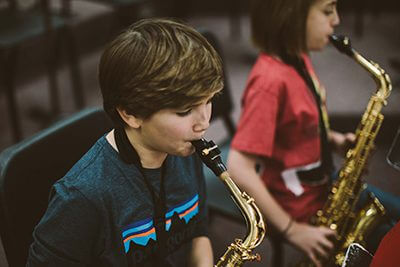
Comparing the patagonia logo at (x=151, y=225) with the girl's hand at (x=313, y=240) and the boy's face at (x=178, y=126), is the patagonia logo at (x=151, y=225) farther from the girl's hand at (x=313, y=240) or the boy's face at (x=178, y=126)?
the girl's hand at (x=313, y=240)

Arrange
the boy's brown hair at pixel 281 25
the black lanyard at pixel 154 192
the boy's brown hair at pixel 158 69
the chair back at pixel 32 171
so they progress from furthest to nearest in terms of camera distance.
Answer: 1. the boy's brown hair at pixel 281 25
2. the chair back at pixel 32 171
3. the black lanyard at pixel 154 192
4. the boy's brown hair at pixel 158 69

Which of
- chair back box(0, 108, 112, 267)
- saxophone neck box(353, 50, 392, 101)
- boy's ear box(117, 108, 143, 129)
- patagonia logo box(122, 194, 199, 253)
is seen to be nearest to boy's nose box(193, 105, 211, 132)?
boy's ear box(117, 108, 143, 129)

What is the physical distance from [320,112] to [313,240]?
417 mm

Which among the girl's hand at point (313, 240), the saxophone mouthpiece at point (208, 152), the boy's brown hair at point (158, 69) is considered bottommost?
the girl's hand at point (313, 240)

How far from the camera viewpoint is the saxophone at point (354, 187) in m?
1.73

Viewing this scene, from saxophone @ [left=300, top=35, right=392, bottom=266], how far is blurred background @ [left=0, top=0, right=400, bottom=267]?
1.19 feet

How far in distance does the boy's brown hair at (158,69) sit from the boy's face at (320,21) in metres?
0.63

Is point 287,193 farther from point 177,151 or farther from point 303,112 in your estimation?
point 177,151

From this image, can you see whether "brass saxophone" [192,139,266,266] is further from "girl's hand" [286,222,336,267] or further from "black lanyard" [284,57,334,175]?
"black lanyard" [284,57,334,175]

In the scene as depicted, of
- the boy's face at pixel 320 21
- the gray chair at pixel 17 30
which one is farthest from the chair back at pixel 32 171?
the gray chair at pixel 17 30

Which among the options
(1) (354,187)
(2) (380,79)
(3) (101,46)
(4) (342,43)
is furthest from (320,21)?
(3) (101,46)

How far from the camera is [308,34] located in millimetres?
1720

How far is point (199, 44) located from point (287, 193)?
83cm

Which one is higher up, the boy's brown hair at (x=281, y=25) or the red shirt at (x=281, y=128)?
the boy's brown hair at (x=281, y=25)
